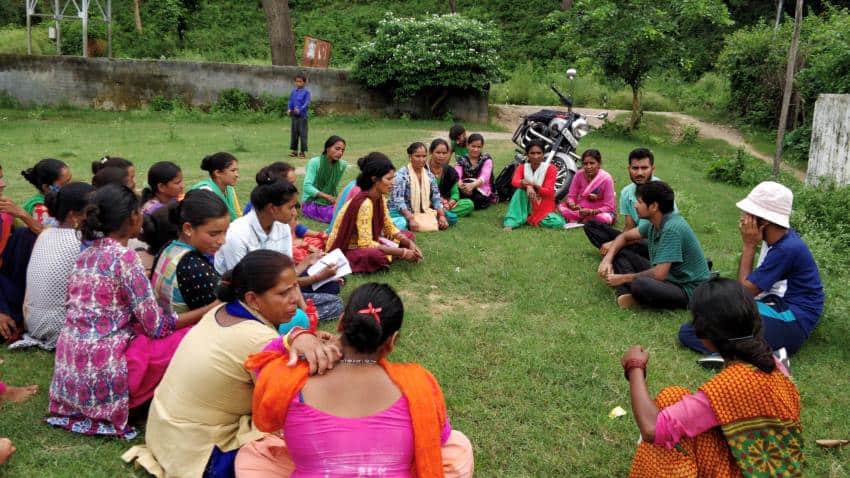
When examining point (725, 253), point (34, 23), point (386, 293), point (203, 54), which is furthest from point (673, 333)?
point (34, 23)

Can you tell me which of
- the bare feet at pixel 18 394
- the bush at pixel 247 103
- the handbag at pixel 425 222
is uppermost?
the bush at pixel 247 103

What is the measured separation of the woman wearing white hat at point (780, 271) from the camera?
14.5ft

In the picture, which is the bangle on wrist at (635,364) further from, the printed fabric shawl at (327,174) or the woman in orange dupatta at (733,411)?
the printed fabric shawl at (327,174)

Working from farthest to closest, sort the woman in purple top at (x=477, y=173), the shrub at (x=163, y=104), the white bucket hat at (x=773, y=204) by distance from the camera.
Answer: the shrub at (x=163, y=104)
the woman in purple top at (x=477, y=173)
the white bucket hat at (x=773, y=204)

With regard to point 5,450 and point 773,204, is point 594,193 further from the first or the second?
point 5,450

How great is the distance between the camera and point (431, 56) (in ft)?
57.8

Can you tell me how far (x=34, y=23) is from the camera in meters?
28.1

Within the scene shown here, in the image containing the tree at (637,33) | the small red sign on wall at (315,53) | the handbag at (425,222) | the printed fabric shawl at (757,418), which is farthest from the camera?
the small red sign on wall at (315,53)

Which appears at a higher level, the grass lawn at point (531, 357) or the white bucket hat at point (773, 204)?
the white bucket hat at point (773, 204)

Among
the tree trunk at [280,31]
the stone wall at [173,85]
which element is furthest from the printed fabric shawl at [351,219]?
the tree trunk at [280,31]

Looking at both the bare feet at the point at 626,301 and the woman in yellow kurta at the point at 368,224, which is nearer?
the bare feet at the point at 626,301

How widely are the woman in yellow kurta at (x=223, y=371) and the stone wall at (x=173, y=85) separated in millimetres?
16072

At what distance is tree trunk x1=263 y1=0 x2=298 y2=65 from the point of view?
19.2m

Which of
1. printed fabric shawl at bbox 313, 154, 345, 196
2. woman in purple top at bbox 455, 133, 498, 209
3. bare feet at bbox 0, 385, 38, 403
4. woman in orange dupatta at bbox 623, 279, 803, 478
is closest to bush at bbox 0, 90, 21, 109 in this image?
printed fabric shawl at bbox 313, 154, 345, 196
